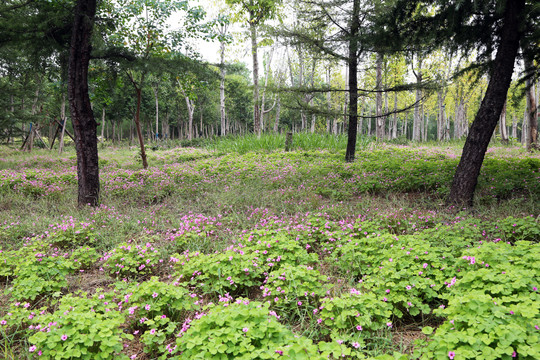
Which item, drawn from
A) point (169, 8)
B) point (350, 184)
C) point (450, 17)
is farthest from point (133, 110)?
point (450, 17)

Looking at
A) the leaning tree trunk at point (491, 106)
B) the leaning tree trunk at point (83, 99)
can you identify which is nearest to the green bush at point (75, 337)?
the leaning tree trunk at point (83, 99)

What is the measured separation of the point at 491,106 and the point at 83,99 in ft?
25.6

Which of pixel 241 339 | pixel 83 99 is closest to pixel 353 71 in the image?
pixel 83 99

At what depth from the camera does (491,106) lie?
15.9 feet

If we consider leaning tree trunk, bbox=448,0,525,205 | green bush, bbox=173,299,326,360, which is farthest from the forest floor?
leaning tree trunk, bbox=448,0,525,205

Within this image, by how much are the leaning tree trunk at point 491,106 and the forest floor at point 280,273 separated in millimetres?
397

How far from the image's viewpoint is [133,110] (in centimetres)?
2698

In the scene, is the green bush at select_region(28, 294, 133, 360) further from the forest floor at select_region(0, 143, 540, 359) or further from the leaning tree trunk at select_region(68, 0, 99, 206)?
the leaning tree trunk at select_region(68, 0, 99, 206)

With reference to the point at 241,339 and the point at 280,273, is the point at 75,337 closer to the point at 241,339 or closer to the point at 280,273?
the point at 241,339

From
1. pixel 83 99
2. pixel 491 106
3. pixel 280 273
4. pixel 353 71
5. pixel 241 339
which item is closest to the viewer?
pixel 241 339

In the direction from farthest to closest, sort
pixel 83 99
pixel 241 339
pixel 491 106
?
pixel 83 99
pixel 491 106
pixel 241 339

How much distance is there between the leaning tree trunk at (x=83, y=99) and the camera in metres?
6.00

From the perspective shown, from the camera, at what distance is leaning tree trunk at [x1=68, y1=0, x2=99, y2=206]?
6000 millimetres

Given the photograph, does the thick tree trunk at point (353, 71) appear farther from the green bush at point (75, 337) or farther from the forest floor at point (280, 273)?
the green bush at point (75, 337)
